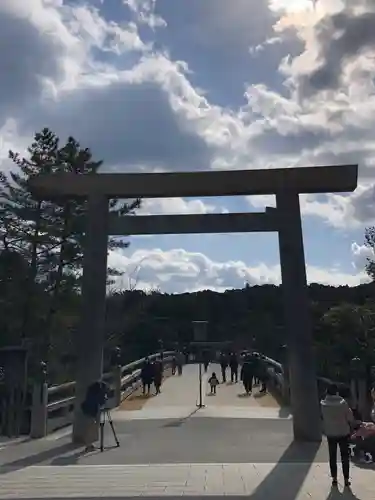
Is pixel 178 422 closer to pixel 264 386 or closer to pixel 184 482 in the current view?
pixel 184 482

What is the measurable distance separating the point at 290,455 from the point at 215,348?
164ft

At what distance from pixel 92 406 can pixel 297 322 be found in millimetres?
4941

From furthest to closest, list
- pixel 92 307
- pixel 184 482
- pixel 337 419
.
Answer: pixel 92 307 < pixel 184 482 < pixel 337 419

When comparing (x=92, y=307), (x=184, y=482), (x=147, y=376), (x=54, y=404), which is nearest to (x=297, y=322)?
(x=92, y=307)

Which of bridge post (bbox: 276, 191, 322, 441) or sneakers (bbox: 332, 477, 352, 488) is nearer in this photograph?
sneakers (bbox: 332, 477, 352, 488)

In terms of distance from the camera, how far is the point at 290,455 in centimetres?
1323

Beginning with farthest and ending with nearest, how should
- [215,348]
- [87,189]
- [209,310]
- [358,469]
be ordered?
[209,310], [215,348], [87,189], [358,469]

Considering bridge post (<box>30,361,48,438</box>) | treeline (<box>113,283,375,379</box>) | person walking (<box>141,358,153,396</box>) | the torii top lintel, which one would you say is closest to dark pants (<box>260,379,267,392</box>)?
treeline (<box>113,283,375,379</box>)

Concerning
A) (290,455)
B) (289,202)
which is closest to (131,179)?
(289,202)

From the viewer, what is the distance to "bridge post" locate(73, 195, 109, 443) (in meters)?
15.5

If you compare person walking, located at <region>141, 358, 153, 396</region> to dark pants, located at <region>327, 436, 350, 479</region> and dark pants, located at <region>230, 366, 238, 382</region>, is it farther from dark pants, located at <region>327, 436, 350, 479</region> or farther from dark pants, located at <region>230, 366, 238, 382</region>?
dark pants, located at <region>327, 436, 350, 479</region>

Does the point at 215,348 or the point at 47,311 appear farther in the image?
the point at 215,348

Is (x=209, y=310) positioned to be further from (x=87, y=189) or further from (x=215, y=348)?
(x=87, y=189)

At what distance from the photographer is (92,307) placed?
15867 mm
